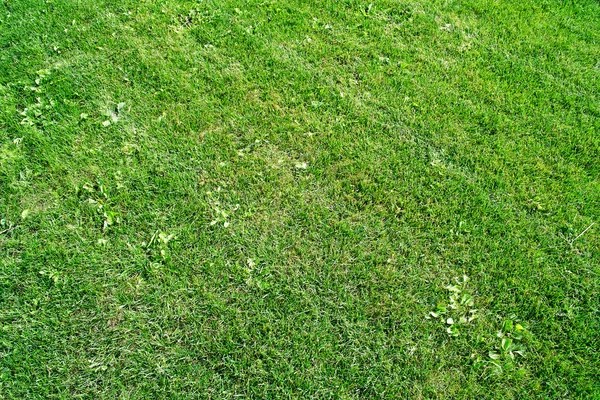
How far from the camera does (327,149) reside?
12.3 ft

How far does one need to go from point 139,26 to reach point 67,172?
212 centimetres

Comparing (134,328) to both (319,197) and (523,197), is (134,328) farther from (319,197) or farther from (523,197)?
(523,197)

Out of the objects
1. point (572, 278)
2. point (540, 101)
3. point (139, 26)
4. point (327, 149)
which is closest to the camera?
point (572, 278)

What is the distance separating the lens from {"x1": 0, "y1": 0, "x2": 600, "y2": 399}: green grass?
273 centimetres

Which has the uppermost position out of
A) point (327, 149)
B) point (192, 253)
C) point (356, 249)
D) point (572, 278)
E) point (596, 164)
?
point (596, 164)

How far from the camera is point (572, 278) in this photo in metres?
3.05

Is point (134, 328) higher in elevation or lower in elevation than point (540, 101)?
lower

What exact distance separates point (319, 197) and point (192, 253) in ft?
3.75

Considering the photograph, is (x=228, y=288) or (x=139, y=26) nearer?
(x=228, y=288)

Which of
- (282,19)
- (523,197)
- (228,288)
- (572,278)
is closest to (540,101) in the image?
(523,197)

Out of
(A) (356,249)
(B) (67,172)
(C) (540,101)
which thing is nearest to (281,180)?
(A) (356,249)

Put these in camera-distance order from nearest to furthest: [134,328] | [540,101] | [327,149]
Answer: [134,328]
[327,149]
[540,101]

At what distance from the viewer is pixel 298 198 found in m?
3.47

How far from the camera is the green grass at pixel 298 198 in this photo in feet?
8.95
